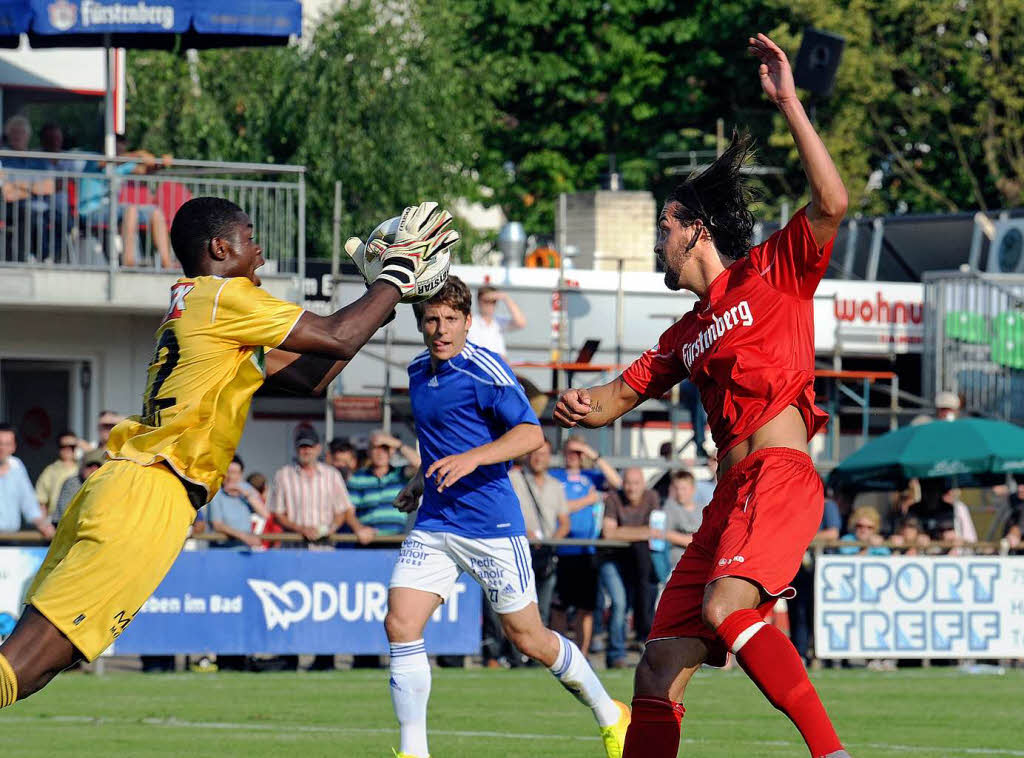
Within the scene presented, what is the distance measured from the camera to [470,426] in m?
9.48

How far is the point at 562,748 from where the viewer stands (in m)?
10.3

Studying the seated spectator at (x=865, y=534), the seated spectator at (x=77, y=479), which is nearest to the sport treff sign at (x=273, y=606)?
the seated spectator at (x=77, y=479)

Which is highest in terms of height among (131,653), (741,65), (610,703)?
(741,65)

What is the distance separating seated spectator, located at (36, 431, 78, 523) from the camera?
17359mm

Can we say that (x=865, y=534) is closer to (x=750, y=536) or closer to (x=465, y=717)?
(x=465, y=717)

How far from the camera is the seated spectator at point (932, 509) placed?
18.8 metres

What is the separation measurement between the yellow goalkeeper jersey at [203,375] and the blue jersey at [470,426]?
2768 millimetres

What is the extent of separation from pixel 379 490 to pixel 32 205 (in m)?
6.52

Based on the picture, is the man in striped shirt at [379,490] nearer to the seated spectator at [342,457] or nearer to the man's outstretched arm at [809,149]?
the seated spectator at [342,457]

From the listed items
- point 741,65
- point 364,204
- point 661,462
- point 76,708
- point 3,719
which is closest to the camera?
point 3,719

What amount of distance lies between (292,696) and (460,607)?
10.3ft

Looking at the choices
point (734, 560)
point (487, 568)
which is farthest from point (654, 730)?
point (487, 568)

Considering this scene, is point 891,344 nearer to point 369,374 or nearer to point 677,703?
point 369,374

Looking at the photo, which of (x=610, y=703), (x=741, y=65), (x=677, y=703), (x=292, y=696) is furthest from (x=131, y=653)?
(x=741, y=65)
